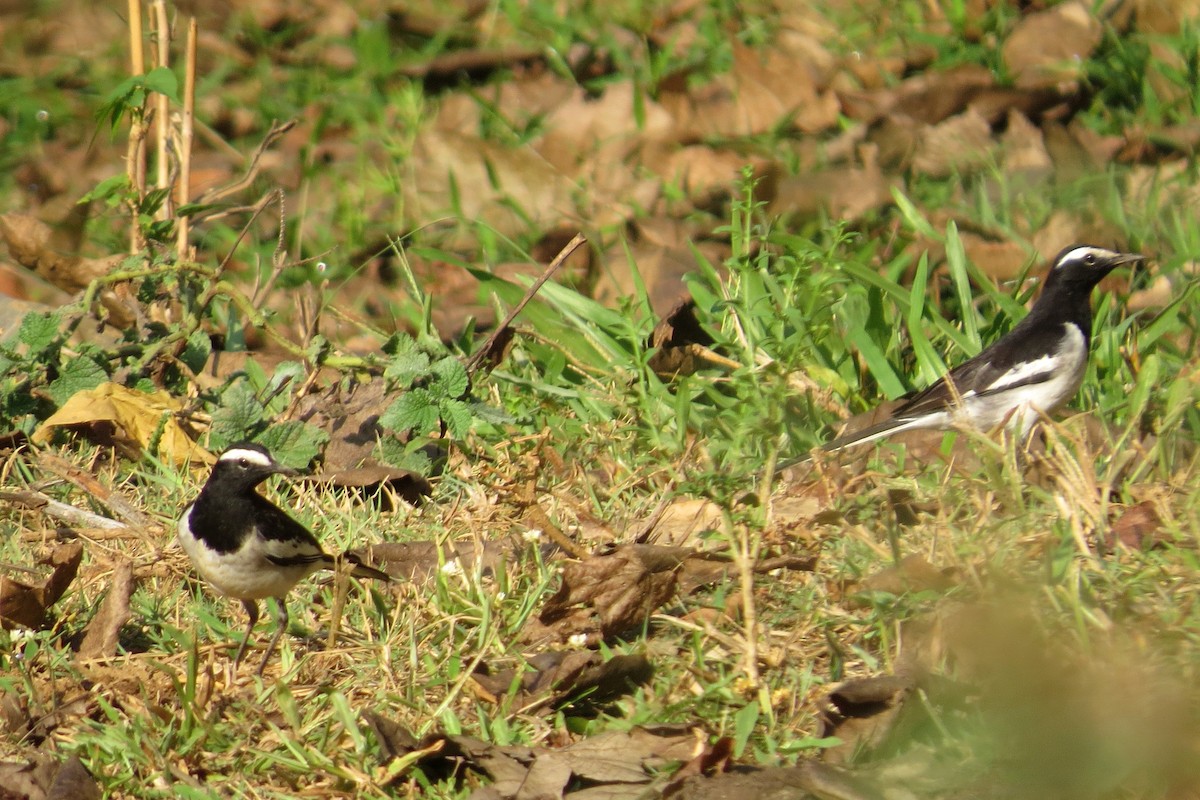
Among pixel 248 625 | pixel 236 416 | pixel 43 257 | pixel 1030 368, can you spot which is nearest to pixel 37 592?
pixel 248 625

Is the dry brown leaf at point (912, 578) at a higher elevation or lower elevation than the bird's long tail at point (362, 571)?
higher

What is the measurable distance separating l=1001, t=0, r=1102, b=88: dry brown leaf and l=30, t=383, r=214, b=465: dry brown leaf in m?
4.98

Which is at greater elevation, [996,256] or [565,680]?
[565,680]

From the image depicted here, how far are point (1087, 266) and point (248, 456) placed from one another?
3.43m

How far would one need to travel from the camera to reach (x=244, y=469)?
169 inches

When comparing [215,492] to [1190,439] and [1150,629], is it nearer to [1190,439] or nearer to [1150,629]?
[1150,629]

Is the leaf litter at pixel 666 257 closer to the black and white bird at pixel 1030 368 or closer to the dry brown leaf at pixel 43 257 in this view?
the dry brown leaf at pixel 43 257

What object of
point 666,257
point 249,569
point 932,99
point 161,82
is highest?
point 161,82

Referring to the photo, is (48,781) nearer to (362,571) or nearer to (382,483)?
(362,571)

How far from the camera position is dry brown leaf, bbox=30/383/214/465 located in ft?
17.5

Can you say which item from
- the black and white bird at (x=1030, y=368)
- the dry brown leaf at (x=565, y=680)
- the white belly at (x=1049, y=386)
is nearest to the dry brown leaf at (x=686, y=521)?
the black and white bird at (x=1030, y=368)

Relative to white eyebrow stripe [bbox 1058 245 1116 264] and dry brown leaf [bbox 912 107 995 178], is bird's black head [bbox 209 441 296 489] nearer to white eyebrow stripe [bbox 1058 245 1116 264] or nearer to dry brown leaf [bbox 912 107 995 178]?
white eyebrow stripe [bbox 1058 245 1116 264]

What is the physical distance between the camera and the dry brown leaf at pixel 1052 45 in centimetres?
802

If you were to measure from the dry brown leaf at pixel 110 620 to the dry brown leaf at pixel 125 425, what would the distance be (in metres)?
1.20
